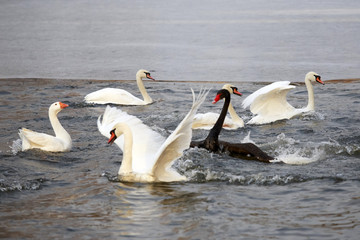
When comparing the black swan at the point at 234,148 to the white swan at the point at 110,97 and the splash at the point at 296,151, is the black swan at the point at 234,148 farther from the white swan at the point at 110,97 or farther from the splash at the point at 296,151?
the white swan at the point at 110,97

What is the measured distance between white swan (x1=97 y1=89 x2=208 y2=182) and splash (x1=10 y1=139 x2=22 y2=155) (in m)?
1.34

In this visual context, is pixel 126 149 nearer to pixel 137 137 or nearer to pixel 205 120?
pixel 137 137

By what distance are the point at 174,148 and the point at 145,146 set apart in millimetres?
897

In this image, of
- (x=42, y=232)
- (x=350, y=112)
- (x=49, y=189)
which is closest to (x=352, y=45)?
(x=350, y=112)

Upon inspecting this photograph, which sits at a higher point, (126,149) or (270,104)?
(270,104)

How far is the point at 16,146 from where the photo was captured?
8.05m

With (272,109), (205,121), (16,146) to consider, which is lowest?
(16,146)

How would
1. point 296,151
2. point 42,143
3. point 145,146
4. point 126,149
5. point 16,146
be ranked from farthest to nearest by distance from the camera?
point 16,146
point 42,143
point 296,151
point 145,146
point 126,149

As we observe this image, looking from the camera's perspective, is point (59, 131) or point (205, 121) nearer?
point (59, 131)

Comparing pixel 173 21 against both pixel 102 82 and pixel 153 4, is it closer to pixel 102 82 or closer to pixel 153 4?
pixel 153 4

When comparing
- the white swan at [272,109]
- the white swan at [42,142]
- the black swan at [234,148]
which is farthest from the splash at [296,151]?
the white swan at [42,142]

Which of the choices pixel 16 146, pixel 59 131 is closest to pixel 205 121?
pixel 59 131

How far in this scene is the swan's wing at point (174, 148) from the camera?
5.89 meters

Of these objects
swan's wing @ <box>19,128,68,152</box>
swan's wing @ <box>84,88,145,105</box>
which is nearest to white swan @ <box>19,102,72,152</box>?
swan's wing @ <box>19,128,68,152</box>
